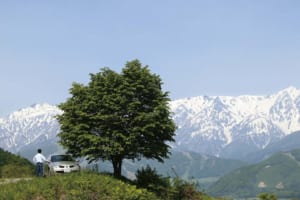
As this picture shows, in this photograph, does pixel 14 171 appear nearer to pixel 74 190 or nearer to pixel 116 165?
pixel 116 165

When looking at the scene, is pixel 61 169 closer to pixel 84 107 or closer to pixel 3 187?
pixel 84 107

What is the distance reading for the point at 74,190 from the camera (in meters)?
28.3

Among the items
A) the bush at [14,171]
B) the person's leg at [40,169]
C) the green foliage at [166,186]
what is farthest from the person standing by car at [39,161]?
the bush at [14,171]

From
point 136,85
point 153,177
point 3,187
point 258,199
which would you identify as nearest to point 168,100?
point 136,85

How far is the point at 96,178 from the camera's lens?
110ft

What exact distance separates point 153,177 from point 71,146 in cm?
778

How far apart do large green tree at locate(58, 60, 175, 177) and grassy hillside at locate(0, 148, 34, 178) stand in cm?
1589

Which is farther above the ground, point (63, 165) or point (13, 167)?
point (13, 167)

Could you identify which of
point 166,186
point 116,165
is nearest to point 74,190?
point 166,186

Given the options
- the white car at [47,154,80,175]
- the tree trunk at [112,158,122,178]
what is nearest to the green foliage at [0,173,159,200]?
the tree trunk at [112,158,122,178]

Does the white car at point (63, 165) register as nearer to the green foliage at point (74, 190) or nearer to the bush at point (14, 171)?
the bush at point (14, 171)

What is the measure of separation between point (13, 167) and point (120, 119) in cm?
2619

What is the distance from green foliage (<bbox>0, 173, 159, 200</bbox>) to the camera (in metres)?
27.5

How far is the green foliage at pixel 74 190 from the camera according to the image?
2750 centimetres
